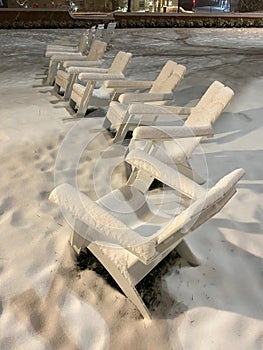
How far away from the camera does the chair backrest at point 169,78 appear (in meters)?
3.69

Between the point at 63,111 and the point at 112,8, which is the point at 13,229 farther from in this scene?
the point at 112,8

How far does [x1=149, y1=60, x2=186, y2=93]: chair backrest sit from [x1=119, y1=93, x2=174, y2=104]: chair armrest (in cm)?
15

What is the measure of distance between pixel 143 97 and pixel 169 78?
1.49 ft

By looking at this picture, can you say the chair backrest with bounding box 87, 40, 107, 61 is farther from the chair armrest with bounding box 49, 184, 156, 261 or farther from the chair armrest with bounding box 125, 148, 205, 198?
the chair armrest with bounding box 49, 184, 156, 261

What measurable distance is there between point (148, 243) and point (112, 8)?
581 inches

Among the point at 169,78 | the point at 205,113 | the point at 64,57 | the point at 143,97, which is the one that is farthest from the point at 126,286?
the point at 64,57

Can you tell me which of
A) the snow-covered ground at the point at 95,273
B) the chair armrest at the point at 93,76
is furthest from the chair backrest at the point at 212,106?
the chair armrest at the point at 93,76

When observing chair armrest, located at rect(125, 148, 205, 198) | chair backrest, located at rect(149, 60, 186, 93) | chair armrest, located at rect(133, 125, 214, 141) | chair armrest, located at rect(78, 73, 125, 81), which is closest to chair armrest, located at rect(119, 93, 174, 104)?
chair backrest, located at rect(149, 60, 186, 93)

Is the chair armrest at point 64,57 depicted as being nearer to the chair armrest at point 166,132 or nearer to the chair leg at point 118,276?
the chair armrest at point 166,132

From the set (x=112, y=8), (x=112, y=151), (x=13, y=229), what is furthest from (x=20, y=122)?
(x=112, y=8)

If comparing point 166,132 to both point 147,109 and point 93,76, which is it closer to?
point 147,109

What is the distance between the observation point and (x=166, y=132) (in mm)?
2605

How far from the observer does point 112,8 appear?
1496cm

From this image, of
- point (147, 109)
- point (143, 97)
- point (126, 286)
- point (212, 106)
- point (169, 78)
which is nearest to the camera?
point (126, 286)
